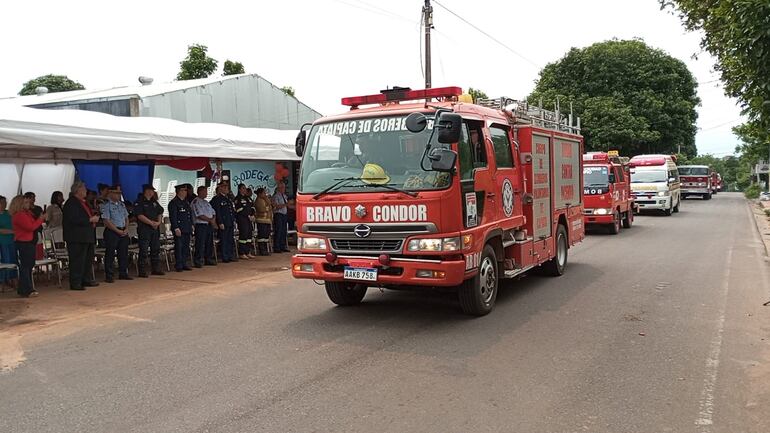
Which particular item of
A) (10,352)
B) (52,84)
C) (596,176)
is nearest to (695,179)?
(596,176)

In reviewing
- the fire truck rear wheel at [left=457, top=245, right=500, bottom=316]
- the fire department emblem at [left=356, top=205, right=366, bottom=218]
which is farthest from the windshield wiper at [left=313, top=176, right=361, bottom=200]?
the fire truck rear wheel at [left=457, top=245, right=500, bottom=316]

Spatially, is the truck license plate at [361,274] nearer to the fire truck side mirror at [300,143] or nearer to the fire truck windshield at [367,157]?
the fire truck windshield at [367,157]

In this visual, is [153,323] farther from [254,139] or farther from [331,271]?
[254,139]

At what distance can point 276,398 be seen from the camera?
472 cm

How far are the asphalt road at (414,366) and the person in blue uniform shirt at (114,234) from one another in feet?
8.06

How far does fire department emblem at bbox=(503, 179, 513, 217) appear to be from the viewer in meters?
7.84

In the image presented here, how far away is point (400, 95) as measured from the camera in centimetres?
763

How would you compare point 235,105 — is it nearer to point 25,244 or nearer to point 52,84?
point 25,244

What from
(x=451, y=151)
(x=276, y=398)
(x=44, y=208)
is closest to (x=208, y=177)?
(x=44, y=208)

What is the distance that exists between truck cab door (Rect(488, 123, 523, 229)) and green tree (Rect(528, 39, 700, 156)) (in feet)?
90.8

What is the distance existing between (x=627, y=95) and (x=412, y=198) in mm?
33412

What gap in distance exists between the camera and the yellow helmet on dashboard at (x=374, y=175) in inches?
263

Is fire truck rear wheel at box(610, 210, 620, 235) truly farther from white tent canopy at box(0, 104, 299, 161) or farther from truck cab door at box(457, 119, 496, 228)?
truck cab door at box(457, 119, 496, 228)

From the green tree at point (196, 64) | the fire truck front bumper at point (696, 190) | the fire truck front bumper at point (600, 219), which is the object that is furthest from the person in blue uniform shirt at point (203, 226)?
the fire truck front bumper at point (696, 190)
